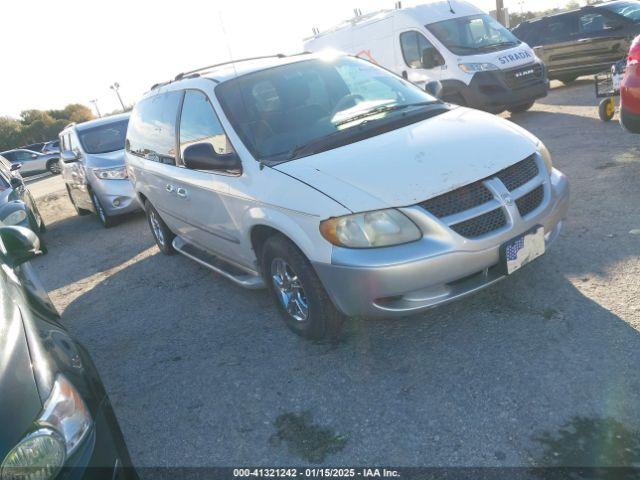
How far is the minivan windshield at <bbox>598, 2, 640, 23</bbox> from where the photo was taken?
1099 cm

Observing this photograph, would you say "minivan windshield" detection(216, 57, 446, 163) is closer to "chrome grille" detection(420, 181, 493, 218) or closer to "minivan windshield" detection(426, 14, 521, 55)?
"chrome grille" detection(420, 181, 493, 218)

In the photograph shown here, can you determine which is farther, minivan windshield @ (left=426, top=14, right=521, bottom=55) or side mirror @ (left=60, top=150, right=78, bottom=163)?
minivan windshield @ (left=426, top=14, right=521, bottom=55)

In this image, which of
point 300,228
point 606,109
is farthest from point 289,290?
point 606,109

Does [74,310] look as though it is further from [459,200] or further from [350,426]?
[459,200]

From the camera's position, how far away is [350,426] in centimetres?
278

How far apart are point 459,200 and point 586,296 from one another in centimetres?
120

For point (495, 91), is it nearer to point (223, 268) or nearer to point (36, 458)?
point (223, 268)

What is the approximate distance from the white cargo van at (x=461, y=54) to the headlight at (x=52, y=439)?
8.85 metres

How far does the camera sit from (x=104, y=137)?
29.7 ft

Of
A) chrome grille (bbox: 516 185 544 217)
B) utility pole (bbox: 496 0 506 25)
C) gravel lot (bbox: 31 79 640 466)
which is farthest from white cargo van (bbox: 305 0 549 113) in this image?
utility pole (bbox: 496 0 506 25)

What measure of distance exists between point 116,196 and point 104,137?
146 centimetres

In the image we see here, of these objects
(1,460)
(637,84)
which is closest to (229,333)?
(1,460)

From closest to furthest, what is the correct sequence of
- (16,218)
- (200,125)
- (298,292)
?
(298,292) < (200,125) < (16,218)

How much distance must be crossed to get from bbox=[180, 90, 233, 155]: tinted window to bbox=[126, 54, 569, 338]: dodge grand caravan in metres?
0.02
